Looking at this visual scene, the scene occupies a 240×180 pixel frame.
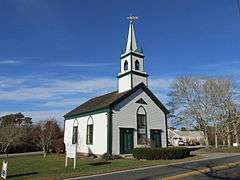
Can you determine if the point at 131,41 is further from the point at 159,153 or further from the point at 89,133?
the point at 159,153

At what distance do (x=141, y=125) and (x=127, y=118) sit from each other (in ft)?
6.92

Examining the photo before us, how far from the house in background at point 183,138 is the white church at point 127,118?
42.4 m

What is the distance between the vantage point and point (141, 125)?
32.7 metres

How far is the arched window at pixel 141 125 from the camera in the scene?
105 ft

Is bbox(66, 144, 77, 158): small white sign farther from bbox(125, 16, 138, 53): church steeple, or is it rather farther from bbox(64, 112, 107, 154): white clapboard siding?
bbox(125, 16, 138, 53): church steeple

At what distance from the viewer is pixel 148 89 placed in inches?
1344

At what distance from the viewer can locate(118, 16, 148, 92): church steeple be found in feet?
110

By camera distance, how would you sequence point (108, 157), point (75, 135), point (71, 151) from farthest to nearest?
1. point (75, 135)
2. point (108, 157)
3. point (71, 151)

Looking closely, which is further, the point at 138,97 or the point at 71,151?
the point at 138,97

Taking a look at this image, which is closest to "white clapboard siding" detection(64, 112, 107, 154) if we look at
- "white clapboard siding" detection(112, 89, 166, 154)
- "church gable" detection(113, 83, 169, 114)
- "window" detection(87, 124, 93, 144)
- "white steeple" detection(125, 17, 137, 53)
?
"window" detection(87, 124, 93, 144)

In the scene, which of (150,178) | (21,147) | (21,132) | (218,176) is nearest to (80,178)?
(150,178)

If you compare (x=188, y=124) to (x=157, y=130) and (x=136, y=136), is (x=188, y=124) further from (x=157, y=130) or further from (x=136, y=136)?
(x=136, y=136)

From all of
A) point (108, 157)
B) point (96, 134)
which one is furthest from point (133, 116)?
point (108, 157)

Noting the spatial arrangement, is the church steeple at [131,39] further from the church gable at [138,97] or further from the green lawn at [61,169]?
the green lawn at [61,169]
